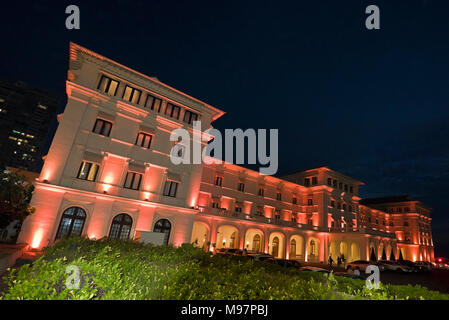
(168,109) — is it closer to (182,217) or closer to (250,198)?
(182,217)

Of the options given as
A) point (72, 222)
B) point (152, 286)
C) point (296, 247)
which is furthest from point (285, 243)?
point (152, 286)

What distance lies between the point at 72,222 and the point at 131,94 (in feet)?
42.8

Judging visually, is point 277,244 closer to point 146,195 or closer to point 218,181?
point 218,181

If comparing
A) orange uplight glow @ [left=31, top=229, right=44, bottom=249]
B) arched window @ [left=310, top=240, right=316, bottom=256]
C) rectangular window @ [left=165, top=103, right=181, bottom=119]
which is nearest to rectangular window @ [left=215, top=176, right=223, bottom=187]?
rectangular window @ [left=165, top=103, right=181, bottom=119]

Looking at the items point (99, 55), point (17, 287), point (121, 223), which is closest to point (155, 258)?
point (17, 287)

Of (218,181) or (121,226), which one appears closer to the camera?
(121,226)

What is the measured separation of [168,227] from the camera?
22453 mm

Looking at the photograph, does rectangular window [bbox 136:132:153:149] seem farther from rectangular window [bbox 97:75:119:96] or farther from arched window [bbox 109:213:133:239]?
arched window [bbox 109:213:133:239]

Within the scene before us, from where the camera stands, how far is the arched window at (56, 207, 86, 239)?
17969 mm

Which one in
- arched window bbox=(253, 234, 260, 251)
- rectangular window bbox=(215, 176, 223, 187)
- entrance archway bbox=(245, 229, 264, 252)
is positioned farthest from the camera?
arched window bbox=(253, 234, 260, 251)

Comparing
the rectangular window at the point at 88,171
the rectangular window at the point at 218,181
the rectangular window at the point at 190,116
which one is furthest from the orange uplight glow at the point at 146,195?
the rectangular window at the point at 218,181

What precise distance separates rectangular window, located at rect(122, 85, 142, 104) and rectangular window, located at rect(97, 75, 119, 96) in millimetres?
947
